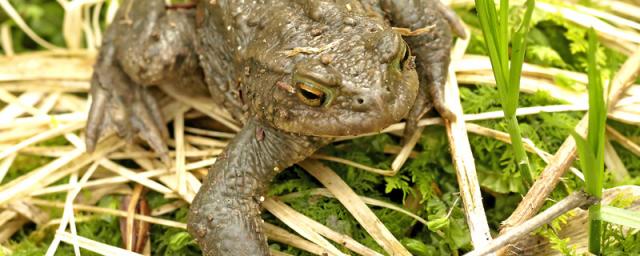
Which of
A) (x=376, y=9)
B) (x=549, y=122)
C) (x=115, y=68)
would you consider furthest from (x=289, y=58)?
(x=115, y=68)

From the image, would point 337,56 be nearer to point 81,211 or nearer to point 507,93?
point 507,93

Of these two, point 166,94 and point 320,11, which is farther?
point 166,94

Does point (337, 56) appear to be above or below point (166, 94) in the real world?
above

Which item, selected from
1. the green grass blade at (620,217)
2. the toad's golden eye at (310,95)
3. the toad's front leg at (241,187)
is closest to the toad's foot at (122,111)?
the toad's front leg at (241,187)

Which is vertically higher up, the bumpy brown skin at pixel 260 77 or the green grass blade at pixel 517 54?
the green grass blade at pixel 517 54

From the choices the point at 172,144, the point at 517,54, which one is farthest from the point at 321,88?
the point at 172,144

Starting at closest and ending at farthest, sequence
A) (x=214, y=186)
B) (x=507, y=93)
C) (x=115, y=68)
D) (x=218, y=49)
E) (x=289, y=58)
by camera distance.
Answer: (x=507, y=93), (x=289, y=58), (x=214, y=186), (x=218, y=49), (x=115, y=68)

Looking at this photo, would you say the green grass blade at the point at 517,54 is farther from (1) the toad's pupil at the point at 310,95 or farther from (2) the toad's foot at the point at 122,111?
(2) the toad's foot at the point at 122,111
